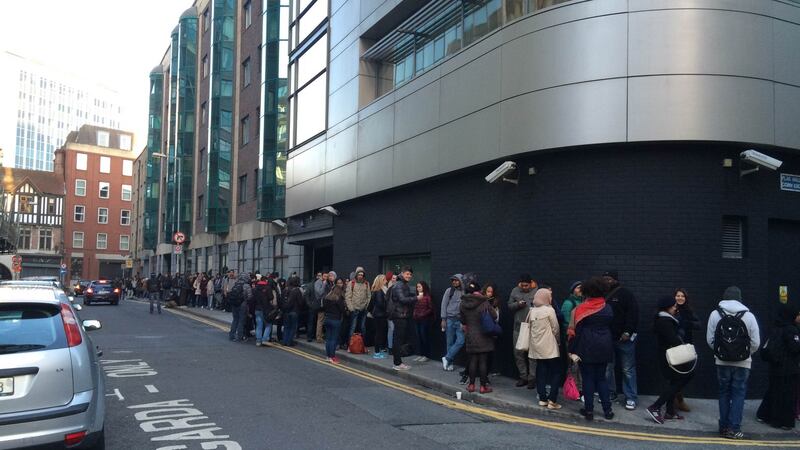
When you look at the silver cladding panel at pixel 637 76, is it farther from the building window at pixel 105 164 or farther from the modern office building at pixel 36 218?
the building window at pixel 105 164

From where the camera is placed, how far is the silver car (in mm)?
4816

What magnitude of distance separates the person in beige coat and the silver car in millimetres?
5354

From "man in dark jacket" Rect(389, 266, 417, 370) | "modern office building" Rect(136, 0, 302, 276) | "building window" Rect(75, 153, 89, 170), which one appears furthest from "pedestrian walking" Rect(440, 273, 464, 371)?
"building window" Rect(75, 153, 89, 170)

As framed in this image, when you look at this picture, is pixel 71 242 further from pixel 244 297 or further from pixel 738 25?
pixel 738 25

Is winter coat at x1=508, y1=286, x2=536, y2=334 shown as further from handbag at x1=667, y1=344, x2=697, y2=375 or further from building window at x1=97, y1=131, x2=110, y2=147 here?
building window at x1=97, y1=131, x2=110, y2=147

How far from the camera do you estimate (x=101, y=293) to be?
35438 millimetres

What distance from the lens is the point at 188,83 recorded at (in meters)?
43.3

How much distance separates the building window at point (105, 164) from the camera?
3174 inches

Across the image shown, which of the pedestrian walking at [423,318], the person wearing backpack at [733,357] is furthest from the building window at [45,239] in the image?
the person wearing backpack at [733,357]

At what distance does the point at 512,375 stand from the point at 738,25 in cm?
644

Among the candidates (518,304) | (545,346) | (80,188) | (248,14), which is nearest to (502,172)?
(518,304)

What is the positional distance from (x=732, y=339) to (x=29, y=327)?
23.5 feet

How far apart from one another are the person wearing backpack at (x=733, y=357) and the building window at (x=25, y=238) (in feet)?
261

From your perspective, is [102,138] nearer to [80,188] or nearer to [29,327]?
[80,188]
